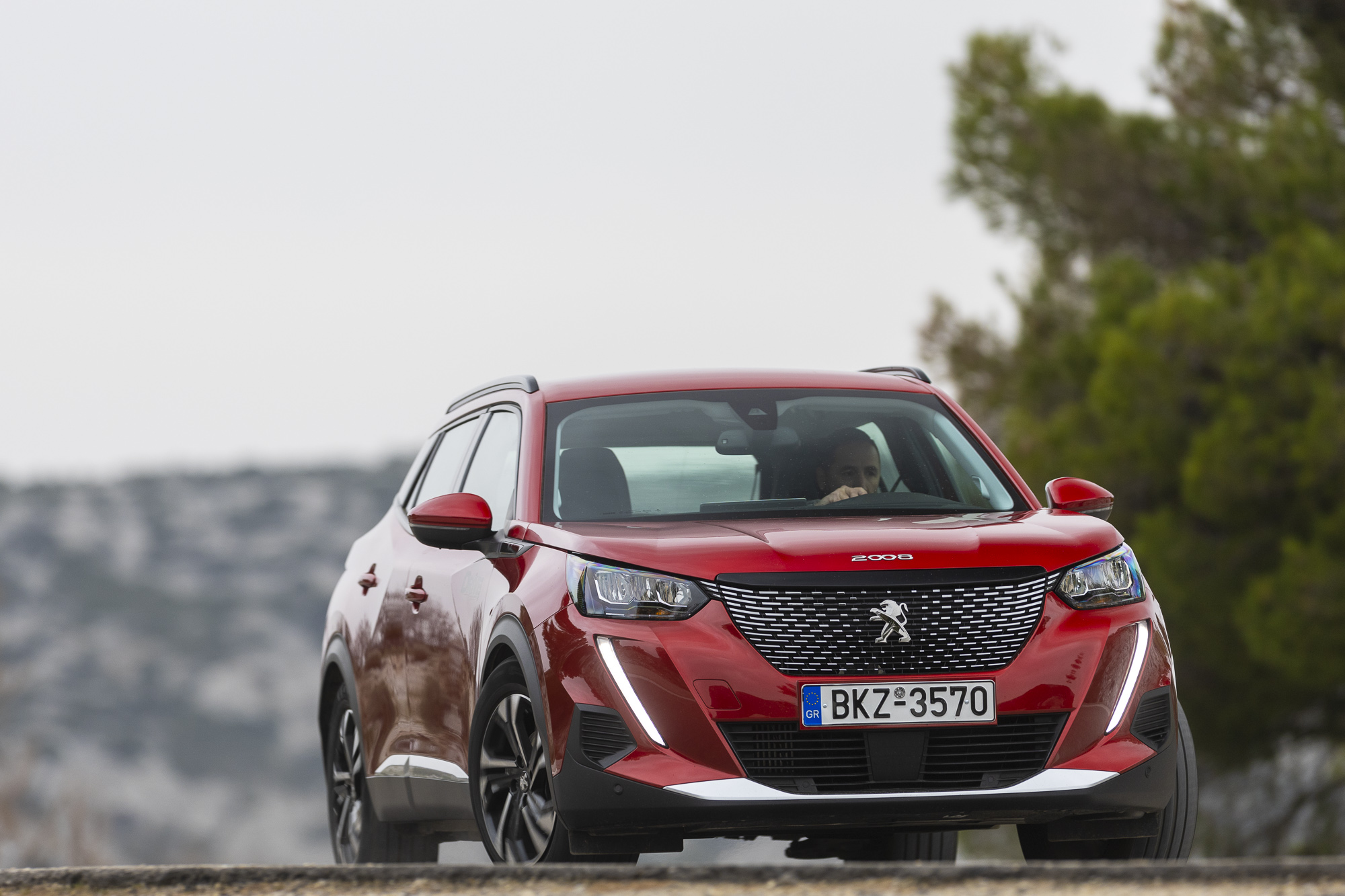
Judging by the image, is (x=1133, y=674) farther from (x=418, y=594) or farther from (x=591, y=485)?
(x=418, y=594)


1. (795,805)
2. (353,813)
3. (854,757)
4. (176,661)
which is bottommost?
(176,661)

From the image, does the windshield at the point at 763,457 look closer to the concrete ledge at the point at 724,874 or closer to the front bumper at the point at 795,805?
the front bumper at the point at 795,805

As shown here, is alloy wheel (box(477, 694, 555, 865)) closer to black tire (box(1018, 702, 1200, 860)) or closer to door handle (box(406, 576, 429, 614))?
door handle (box(406, 576, 429, 614))

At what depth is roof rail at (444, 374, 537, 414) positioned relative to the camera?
725cm

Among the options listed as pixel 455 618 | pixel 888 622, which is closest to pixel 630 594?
pixel 888 622

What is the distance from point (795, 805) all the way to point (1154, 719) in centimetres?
112

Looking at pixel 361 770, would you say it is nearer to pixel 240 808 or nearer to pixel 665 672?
pixel 665 672

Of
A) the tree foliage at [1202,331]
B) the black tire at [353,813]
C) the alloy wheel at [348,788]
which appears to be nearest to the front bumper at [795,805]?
the black tire at [353,813]

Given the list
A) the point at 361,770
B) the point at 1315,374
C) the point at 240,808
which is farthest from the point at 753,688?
the point at 240,808

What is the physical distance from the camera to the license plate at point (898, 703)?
549cm

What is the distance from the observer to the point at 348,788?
8.46 metres

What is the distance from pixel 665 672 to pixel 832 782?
1.75 ft

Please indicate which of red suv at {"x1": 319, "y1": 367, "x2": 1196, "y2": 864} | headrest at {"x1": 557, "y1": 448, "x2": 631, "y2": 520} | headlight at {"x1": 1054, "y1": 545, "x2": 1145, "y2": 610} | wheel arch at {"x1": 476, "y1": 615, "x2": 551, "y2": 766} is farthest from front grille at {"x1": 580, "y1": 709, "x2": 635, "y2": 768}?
headlight at {"x1": 1054, "y1": 545, "x2": 1145, "y2": 610}

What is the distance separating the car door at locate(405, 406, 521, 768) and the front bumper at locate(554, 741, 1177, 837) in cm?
84
